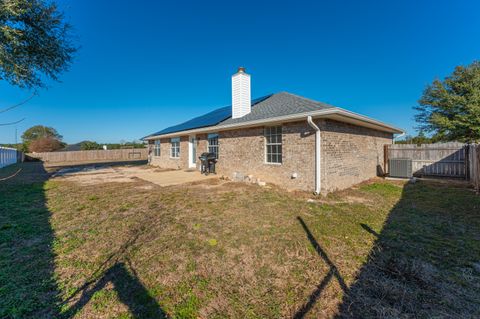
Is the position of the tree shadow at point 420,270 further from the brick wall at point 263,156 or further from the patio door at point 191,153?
the patio door at point 191,153

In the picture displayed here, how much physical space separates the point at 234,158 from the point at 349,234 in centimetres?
669

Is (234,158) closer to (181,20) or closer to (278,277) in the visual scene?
(278,277)

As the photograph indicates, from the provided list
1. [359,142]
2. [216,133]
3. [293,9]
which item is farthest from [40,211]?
[293,9]

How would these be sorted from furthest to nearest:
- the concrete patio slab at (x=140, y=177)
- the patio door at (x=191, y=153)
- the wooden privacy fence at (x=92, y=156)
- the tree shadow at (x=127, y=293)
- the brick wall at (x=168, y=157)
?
1. the wooden privacy fence at (x=92, y=156)
2. the brick wall at (x=168, y=157)
3. the patio door at (x=191, y=153)
4. the concrete patio slab at (x=140, y=177)
5. the tree shadow at (x=127, y=293)

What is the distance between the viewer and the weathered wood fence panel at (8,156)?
18.8 metres

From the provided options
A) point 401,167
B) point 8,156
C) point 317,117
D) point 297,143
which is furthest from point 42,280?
point 8,156

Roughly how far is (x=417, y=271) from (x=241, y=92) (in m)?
9.20

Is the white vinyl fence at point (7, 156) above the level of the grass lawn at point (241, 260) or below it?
above

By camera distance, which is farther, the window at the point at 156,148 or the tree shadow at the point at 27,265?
the window at the point at 156,148

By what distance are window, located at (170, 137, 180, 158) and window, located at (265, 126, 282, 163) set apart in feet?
27.8

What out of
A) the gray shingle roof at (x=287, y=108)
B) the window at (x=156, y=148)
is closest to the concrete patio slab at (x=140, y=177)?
the gray shingle roof at (x=287, y=108)

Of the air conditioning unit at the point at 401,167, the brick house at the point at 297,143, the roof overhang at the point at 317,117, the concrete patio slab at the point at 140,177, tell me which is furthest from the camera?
the concrete patio slab at the point at 140,177

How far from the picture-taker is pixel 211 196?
6.84 m

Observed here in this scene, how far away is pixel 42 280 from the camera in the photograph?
2564 millimetres
